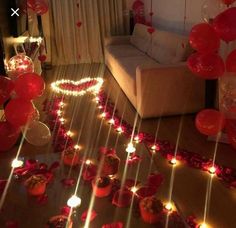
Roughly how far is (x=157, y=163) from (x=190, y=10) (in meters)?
2.25

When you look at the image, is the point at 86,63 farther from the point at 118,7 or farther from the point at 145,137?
the point at 145,137

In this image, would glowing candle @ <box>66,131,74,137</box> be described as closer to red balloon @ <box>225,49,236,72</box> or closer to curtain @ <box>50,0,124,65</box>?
red balloon @ <box>225,49,236,72</box>

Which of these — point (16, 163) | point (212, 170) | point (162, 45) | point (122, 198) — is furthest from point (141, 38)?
point (122, 198)

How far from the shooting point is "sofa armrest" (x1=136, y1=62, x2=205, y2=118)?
2.94 metres

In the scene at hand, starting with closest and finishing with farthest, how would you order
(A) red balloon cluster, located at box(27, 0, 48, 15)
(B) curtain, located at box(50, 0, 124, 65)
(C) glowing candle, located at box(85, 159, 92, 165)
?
(C) glowing candle, located at box(85, 159, 92, 165) < (A) red balloon cluster, located at box(27, 0, 48, 15) < (B) curtain, located at box(50, 0, 124, 65)

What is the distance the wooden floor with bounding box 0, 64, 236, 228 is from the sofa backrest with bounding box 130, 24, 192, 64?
0.73 m

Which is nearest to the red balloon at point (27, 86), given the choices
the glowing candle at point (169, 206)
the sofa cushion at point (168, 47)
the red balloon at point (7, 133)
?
the red balloon at point (7, 133)

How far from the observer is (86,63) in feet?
19.5

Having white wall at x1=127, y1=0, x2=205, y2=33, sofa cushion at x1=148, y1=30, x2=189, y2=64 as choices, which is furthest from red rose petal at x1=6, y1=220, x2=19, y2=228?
white wall at x1=127, y1=0, x2=205, y2=33

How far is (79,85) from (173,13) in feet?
5.95

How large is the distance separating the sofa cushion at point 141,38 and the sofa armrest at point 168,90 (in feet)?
5.54

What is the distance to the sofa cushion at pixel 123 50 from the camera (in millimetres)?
4559

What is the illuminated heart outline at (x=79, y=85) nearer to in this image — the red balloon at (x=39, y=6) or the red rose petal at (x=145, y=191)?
the red balloon at (x=39, y=6)

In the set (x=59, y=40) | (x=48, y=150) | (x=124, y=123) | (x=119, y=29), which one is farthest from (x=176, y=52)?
(x=59, y=40)
